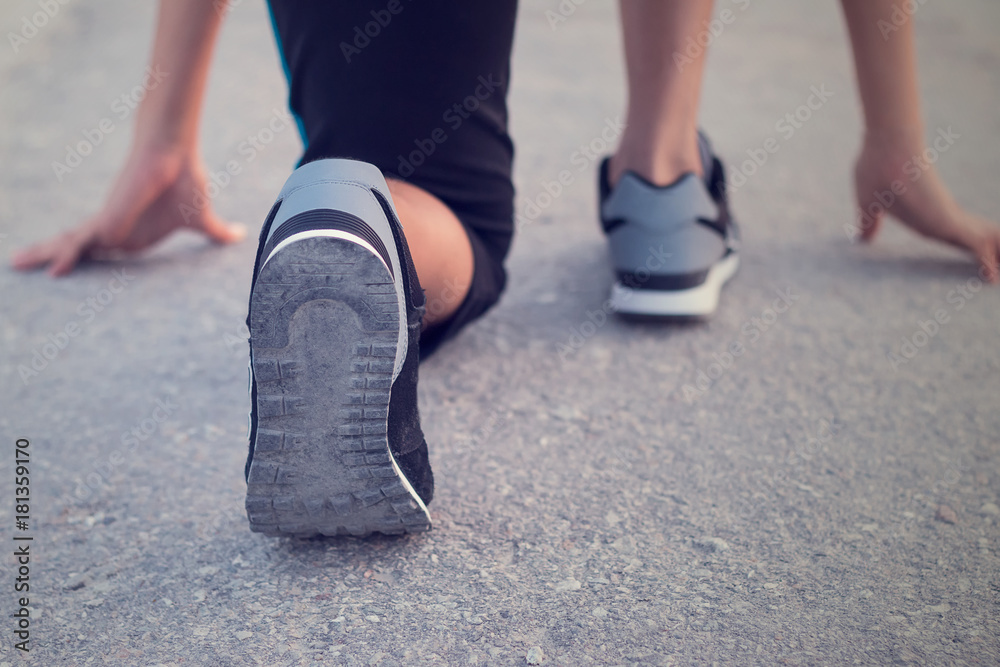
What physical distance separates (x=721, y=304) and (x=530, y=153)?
0.98m

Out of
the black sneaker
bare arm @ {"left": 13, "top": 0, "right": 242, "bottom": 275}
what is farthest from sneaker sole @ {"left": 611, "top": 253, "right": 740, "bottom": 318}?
bare arm @ {"left": 13, "top": 0, "right": 242, "bottom": 275}

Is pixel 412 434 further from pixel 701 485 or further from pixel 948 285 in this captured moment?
pixel 948 285

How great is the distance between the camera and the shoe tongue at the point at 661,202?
1394mm

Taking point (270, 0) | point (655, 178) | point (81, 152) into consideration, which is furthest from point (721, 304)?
point (81, 152)

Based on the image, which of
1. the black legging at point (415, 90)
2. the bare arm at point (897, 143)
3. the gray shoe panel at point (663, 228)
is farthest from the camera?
the bare arm at point (897, 143)

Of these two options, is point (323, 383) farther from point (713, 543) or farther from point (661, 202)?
point (661, 202)

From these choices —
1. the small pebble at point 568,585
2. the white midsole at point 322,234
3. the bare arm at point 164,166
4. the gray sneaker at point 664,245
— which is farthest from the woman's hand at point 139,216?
the small pebble at point 568,585

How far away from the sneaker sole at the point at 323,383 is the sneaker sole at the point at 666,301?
701 mm

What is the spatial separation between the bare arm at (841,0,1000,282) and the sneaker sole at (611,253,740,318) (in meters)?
0.47

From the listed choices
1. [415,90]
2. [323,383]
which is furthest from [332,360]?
[415,90]

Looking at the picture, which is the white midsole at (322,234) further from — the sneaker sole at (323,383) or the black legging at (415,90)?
the black legging at (415,90)

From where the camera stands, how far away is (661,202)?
1.40 metres

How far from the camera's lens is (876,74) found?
1.52 m

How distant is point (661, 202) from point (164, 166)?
939 mm
